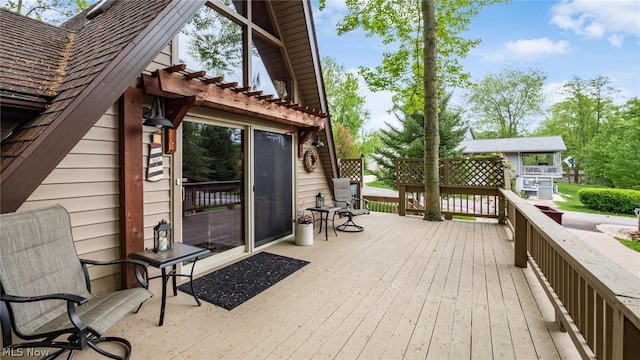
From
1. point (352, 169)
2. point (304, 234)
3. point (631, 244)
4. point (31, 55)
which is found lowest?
point (631, 244)

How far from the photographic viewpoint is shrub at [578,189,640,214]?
11.2 meters

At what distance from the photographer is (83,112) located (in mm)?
2193

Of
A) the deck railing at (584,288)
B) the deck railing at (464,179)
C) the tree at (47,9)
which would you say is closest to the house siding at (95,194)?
Answer: the deck railing at (584,288)

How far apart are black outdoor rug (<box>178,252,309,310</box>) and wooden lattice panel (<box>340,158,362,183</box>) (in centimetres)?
439

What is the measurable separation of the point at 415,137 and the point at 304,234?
11446 mm

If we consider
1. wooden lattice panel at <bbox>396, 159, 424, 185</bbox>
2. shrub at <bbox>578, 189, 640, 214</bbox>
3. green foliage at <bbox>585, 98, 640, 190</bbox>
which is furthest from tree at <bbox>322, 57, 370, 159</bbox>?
green foliage at <bbox>585, 98, 640, 190</bbox>

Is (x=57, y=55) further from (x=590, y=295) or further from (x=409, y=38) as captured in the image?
(x=409, y=38)

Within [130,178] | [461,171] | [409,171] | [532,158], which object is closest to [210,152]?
[130,178]

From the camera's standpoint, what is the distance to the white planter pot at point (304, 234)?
15.6 feet

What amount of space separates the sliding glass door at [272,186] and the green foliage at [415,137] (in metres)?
9.62

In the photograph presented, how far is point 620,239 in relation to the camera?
7121mm

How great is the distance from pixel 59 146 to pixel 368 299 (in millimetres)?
2921

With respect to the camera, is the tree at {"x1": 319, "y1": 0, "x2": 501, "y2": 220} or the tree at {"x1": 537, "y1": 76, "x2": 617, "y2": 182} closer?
the tree at {"x1": 319, "y1": 0, "x2": 501, "y2": 220}

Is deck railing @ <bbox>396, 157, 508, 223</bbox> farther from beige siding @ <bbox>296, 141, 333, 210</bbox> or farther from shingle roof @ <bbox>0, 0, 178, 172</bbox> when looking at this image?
shingle roof @ <bbox>0, 0, 178, 172</bbox>
